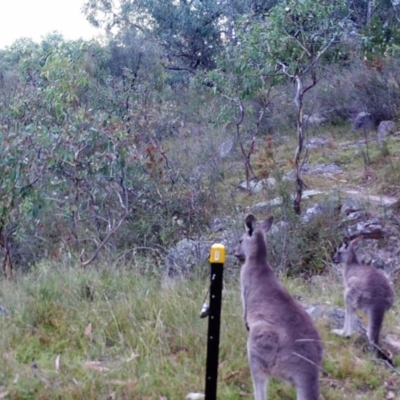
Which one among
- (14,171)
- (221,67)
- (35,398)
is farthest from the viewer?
(221,67)

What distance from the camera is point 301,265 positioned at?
973 cm

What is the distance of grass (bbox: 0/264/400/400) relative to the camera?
15.6ft

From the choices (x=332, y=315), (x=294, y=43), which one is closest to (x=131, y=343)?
(x=332, y=315)

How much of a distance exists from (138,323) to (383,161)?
30.2 ft

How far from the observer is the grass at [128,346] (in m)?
4.76

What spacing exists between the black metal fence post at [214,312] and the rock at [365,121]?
524 inches

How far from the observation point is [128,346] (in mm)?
5344

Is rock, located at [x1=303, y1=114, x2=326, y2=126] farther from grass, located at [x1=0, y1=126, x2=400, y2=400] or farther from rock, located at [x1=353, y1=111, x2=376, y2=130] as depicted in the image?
grass, located at [x1=0, y1=126, x2=400, y2=400]

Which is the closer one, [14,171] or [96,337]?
[96,337]

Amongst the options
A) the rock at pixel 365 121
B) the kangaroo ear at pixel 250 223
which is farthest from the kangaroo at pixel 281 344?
the rock at pixel 365 121

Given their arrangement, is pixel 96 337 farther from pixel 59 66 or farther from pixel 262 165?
pixel 262 165

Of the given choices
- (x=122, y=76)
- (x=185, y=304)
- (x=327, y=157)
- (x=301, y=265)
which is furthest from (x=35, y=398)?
(x=122, y=76)

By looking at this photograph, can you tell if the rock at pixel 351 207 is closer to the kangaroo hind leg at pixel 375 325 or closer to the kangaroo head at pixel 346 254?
the kangaroo head at pixel 346 254

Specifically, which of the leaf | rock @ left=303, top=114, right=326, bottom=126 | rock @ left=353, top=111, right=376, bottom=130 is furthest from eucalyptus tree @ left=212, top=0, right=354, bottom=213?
the leaf
